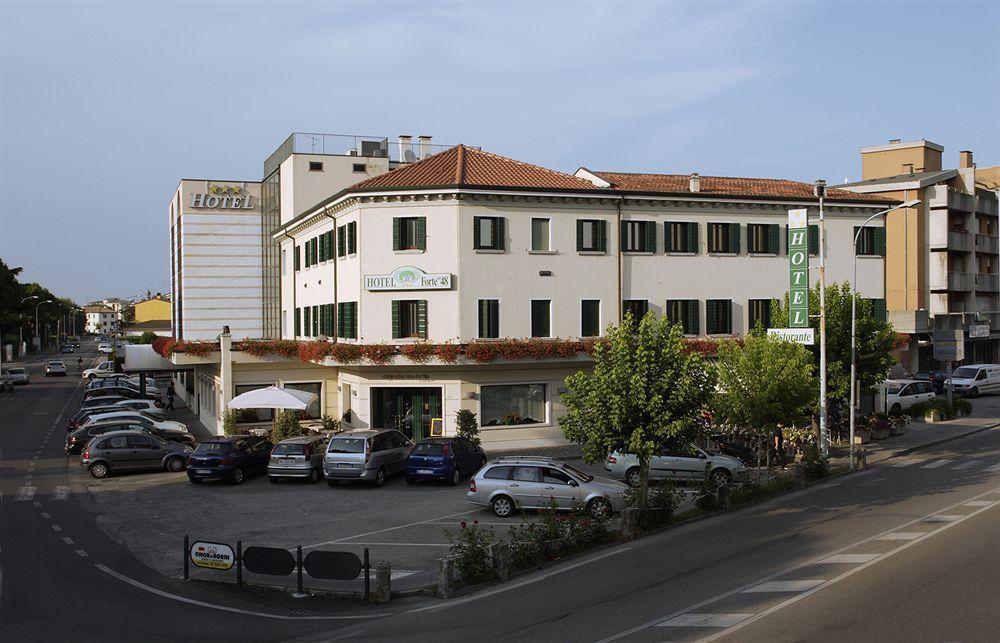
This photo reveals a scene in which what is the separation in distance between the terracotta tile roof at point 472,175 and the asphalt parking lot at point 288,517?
1168 centimetres

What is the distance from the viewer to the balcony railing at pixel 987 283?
220 feet

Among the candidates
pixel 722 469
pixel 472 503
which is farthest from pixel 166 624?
pixel 722 469

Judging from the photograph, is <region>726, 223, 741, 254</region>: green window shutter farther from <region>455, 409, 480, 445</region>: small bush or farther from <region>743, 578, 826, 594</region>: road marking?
<region>743, 578, 826, 594</region>: road marking

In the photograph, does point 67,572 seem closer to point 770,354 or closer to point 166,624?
point 166,624

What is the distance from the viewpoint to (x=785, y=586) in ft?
48.1

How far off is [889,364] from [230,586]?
2720 centimetres

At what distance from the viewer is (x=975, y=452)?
1298 inches

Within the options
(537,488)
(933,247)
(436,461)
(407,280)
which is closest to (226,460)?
(436,461)

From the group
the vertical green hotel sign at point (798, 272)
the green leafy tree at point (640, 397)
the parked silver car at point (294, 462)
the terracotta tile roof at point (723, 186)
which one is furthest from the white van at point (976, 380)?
the parked silver car at point (294, 462)

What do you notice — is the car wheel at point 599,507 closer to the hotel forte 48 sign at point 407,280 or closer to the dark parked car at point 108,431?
the hotel forte 48 sign at point 407,280

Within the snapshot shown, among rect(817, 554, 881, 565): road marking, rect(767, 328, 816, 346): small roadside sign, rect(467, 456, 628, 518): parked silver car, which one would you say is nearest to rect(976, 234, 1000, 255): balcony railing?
rect(767, 328, 816, 346): small roadside sign

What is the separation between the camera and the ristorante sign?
56094 millimetres

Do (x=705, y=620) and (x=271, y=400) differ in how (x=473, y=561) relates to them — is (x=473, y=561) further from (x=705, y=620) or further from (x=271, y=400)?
(x=271, y=400)

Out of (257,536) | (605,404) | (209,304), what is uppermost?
(209,304)
